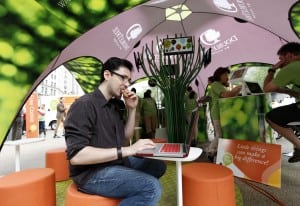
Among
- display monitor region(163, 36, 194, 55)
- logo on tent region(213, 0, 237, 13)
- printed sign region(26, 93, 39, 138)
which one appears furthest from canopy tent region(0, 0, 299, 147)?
printed sign region(26, 93, 39, 138)

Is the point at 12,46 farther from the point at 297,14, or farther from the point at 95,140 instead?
the point at 297,14

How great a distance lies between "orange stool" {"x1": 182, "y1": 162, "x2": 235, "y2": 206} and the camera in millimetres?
1596

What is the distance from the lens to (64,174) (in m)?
2.92

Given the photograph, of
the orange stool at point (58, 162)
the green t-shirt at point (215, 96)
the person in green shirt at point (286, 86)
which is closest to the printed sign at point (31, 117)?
the orange stool at point (58, 162)

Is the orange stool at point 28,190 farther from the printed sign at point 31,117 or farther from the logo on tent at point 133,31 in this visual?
the printed sign at point 31,117

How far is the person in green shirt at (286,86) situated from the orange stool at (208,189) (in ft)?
2.98

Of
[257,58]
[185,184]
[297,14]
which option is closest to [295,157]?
[185,184]

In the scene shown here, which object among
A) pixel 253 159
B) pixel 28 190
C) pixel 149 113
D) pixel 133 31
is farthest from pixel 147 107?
pixel 28 190

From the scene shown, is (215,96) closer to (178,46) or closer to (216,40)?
(178,46)

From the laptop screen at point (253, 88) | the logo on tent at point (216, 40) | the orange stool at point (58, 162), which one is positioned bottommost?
the orange stool at point (58, 162)

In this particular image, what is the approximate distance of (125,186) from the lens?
1302 millimetres

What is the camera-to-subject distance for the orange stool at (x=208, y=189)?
1.60m

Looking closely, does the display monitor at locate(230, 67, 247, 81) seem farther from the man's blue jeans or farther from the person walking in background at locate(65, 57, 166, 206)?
the man's blue jeans

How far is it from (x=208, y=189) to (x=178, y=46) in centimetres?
129
